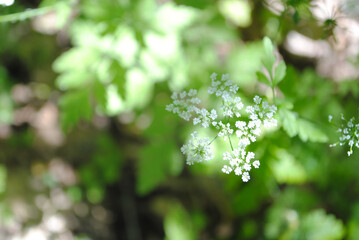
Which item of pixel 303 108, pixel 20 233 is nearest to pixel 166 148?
pixel 303 108

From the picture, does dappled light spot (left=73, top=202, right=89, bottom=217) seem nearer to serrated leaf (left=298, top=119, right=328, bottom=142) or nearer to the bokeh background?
the bokeh background

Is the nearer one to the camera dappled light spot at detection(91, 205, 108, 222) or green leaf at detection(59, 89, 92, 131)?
green leaf at detection(59, 89, 92, 131)

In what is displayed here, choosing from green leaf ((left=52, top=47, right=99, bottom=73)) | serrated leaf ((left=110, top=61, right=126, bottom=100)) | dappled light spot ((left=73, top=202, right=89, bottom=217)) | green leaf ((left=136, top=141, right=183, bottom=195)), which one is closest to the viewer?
serrated leaf ((left=110, top=61, right=126, bottom=100))

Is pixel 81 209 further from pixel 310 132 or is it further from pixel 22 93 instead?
pixel 310 132

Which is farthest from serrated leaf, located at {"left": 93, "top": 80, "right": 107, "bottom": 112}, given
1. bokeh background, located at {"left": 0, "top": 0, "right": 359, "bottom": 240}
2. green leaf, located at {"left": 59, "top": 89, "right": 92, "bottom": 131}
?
green leaf, located at {"left": 59, "top": 89, "right": 92, "bottom": 131}

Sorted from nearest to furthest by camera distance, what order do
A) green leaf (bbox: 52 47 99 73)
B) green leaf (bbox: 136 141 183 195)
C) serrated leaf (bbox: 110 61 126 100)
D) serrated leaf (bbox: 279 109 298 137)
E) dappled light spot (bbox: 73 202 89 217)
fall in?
serrated leaf (bbox: 279 109 298 137) → serrated leaf (bbox: 110 61 126 100) → green leaf (bbox: 52 47 99 73) → green leaf (bbox: 136 141 183 195) → dappled light spot (bbox: 73 202 89 217)


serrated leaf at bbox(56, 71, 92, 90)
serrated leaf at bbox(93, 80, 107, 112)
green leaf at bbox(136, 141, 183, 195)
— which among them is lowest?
green leaf at bbox(136, 141, 183, 195)
